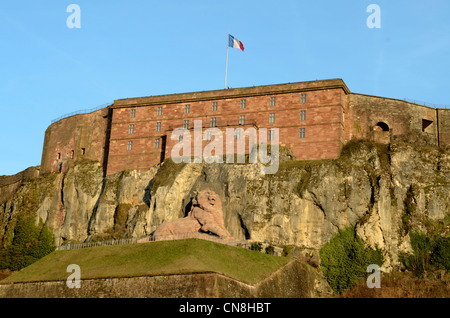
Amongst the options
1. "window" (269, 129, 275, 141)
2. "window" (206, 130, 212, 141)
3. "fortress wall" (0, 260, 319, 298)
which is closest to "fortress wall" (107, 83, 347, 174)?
"window" (206, 130, 212, 141)

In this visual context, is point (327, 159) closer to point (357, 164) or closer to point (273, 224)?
point (357, 164)

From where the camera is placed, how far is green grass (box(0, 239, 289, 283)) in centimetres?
5178

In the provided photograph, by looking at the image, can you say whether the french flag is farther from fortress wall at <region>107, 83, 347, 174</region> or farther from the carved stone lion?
the carved stone lion

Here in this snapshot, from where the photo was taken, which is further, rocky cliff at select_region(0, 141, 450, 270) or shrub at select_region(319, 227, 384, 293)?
rocky cliff at select_region(0, 141, 450, 270)

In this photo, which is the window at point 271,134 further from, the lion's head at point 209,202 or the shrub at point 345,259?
the lion's head at point 209,202

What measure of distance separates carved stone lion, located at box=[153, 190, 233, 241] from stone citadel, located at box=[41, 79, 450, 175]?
15784 millimetres

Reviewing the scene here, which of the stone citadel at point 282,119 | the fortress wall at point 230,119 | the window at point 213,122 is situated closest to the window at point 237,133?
the stone citadel at point 282,119

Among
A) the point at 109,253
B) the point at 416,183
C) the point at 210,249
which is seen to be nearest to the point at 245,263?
the point at 210,249

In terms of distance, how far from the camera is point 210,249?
55.0 meters

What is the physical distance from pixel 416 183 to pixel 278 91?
733 inches

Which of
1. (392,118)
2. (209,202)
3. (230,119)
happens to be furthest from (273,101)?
(209,202)

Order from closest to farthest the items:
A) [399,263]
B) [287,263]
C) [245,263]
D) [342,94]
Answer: [245,263] → [287,263] → [399,263] → [342,94]

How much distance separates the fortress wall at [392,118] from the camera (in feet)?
249

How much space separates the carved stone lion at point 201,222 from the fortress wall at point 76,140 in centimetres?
2779
